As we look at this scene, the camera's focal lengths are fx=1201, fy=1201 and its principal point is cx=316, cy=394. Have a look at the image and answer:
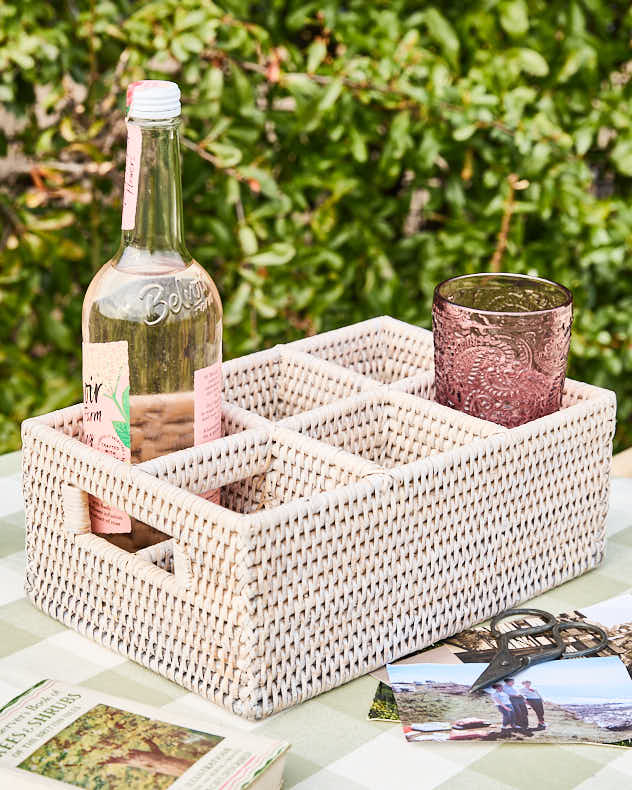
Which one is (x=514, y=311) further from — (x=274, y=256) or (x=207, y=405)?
(x=274, y=256)

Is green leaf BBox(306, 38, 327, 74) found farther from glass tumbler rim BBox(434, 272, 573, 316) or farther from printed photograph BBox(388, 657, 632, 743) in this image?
printed photograph BBox(388, 657, 632, 743)

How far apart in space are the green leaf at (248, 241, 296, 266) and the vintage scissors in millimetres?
1152

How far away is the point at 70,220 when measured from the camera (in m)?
2.04

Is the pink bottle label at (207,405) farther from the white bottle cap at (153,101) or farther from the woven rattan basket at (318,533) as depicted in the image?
the white bottle cap at (153,101)

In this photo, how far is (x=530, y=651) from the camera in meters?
0.91

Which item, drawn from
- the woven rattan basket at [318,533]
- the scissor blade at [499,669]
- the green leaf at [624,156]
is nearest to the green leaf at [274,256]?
the green leaf at [624,156]

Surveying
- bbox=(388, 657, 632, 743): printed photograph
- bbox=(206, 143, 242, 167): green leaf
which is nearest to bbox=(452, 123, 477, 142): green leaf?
bbox=(206, 143, 242, 167): green leaf

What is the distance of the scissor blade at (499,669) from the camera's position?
0.86 metres

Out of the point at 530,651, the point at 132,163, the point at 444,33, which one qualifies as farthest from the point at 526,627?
the point at 444,33

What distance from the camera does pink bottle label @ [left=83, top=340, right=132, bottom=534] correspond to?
901 millimetres

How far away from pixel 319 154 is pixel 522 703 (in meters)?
1.39

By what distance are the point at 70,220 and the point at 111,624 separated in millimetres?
1256

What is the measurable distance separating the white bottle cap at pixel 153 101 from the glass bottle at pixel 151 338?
27mm

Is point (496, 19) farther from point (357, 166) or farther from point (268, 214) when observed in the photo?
point (268, 214)
